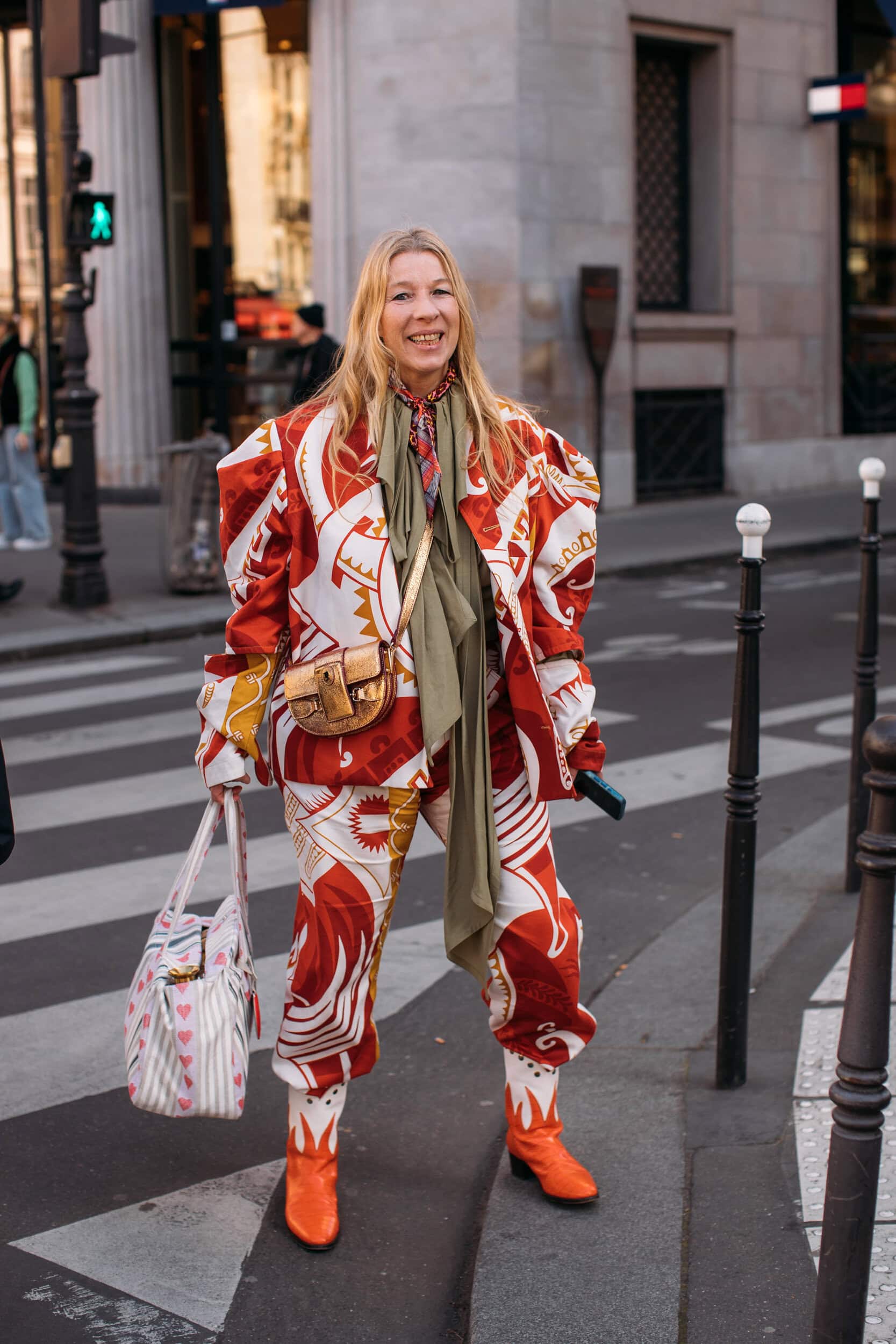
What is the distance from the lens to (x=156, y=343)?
18156 mm

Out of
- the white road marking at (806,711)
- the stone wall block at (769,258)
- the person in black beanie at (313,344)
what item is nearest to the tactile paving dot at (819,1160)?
the white road marking at (806,711)

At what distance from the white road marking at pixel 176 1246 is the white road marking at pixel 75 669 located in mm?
6262

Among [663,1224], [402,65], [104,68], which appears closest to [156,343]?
[104,68]

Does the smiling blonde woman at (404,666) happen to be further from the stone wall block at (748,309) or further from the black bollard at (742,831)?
the stone wall block at (748,309)

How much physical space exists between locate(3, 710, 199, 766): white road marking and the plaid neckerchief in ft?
14.8

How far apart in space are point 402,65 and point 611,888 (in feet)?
44.0

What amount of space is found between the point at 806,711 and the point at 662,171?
12727mm

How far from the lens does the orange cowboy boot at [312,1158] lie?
10.4 ft

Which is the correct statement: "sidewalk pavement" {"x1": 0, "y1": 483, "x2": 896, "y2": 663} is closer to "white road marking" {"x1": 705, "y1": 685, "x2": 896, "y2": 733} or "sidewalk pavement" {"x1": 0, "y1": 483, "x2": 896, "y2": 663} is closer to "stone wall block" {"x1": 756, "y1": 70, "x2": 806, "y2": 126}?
"white road marking" {"x1": 705, "y1": 685, "x2": 896, "y2": 733}

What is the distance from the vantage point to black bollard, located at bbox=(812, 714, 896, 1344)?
6.79ft

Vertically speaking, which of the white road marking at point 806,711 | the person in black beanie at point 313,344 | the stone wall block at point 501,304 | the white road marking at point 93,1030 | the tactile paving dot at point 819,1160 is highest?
the stone wall block at point 501,304

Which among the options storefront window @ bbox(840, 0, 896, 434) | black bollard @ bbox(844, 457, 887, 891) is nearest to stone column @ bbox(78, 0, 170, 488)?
storefront window @ bbox(840, 0, 896, 434)

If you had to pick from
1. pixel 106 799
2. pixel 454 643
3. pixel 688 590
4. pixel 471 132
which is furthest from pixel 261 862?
pixel 471 132

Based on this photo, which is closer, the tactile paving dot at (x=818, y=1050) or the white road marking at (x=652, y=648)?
the tactile paving dot at (x=818, y=1050)
